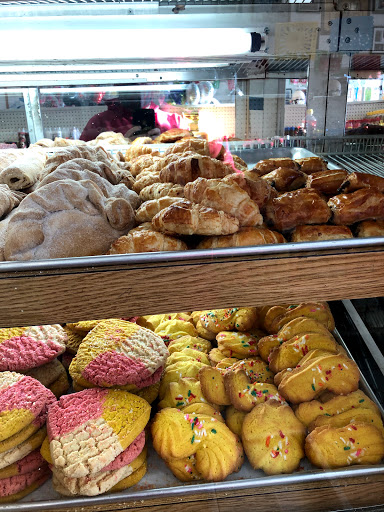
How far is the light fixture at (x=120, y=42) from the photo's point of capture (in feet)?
Result: 5.34

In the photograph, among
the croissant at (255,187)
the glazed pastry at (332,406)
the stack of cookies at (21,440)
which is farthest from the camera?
the glazed pastry at (332,406)

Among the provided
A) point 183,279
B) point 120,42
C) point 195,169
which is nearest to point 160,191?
point 195,169

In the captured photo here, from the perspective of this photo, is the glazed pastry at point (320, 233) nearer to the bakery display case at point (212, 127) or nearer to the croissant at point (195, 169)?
the bakery display case at point (212, 127)

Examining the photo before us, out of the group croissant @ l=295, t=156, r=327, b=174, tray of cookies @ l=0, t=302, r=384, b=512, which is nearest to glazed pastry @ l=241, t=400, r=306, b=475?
tray of cookies @ l=0, t=302, r=384, b=512

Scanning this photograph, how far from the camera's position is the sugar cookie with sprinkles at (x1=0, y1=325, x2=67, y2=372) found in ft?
5.11

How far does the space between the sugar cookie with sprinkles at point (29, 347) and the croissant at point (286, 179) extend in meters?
1.02

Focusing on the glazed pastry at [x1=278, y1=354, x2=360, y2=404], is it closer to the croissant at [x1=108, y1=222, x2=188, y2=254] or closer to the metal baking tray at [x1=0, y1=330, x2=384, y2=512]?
the metal baking tray at [x1=0, y1=330, x2=384, y2=512]

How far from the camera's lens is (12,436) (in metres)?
1.35

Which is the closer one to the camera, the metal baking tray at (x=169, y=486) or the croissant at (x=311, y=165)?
the metal baking tray at (x=169, y=486)

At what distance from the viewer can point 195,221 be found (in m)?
1.09

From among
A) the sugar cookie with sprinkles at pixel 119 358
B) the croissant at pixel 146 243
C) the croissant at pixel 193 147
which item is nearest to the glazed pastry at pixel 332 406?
the sugar cookie with sprinkles at pixel 119 358

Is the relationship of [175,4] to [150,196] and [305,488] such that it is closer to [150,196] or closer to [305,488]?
[150,196]

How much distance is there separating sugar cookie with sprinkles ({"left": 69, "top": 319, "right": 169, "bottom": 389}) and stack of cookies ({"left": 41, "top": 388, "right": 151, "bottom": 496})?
0.06 meters

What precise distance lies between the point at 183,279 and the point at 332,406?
0.83 m
